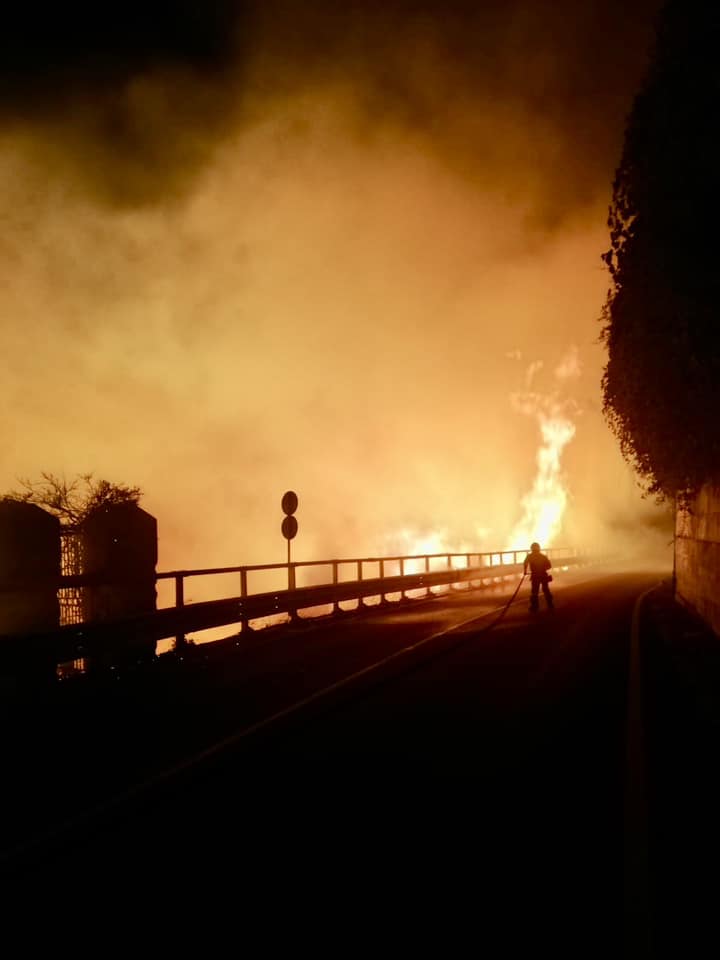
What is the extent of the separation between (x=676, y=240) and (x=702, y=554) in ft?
23.9

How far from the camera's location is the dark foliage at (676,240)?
9.96m

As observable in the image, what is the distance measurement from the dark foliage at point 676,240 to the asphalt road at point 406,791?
195 inches

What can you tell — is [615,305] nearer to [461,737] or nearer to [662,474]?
[662,474]

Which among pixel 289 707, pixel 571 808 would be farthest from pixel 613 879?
pixel 289 707

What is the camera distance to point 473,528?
77750 mm

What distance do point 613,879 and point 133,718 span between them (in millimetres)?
5741

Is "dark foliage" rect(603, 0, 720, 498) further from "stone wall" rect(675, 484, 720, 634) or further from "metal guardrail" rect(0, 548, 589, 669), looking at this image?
"metal guardrail" rect(0, 548, 589, 669)

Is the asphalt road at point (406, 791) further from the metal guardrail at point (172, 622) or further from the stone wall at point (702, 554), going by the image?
the stone wall at point (702, 554)

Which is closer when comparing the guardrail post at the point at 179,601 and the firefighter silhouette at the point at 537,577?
the guardrail post at the point at 179,601

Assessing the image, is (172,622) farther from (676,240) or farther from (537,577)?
(537,577)

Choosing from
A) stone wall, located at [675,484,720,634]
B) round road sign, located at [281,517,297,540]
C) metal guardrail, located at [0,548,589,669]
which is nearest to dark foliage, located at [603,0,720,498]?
stone wall, located at [675,484,720,634]

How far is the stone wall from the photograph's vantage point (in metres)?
13.1

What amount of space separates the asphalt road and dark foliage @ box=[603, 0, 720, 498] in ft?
16.3

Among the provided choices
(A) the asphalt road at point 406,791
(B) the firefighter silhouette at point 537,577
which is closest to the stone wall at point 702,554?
(B) the firefighter silhouette at point 537,577
